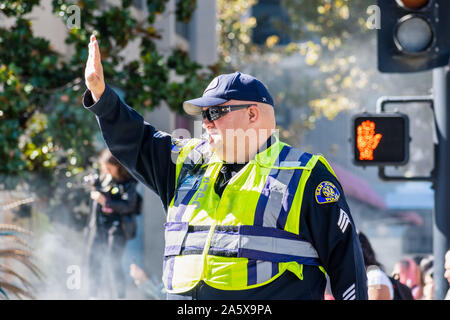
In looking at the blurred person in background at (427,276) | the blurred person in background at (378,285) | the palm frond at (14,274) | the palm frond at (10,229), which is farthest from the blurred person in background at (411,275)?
the palm frond at (10,229)

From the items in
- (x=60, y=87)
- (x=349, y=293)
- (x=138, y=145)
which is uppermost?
(x=60, y=87)

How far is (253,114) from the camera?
3.37 meters

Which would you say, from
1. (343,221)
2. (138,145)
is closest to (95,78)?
(138,145)

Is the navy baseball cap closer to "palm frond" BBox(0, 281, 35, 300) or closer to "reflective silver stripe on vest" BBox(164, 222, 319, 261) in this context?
"reflective silver stripe on vest" BBox(164, 222, 319, 261)

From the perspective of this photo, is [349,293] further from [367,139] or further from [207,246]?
[367,139]

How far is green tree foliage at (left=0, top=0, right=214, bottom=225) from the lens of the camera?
24.0 ft

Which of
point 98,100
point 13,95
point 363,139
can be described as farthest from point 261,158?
point 13,95

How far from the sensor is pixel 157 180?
11.4 feet

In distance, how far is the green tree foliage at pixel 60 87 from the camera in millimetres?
7324

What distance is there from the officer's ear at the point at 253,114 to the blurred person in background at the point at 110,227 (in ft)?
16.5

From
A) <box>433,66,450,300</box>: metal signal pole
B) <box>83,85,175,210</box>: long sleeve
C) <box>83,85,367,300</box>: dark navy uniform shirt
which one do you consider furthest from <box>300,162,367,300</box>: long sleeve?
<box>433,66,450,300</box>: metal signal pole

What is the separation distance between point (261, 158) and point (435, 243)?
279cm

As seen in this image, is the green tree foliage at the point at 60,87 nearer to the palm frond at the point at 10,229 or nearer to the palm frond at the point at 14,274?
the palm frond at the point at 10,229

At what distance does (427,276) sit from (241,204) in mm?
4507
